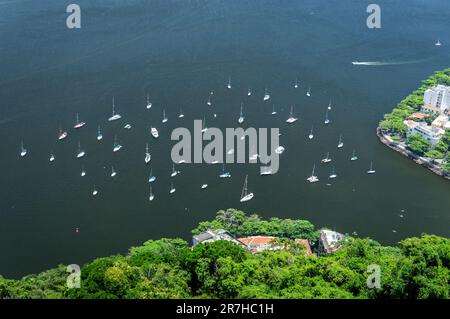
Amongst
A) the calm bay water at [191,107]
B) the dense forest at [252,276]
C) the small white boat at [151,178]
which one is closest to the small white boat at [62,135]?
the calm bay water at [191,107]

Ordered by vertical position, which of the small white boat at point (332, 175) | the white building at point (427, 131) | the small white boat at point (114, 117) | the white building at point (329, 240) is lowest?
the white building at point (329, 240)

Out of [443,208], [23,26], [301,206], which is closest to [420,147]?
[443,208]

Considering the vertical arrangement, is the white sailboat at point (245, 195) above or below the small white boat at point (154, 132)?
below

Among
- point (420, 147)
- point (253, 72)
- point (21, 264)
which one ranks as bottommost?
point (21, 264)

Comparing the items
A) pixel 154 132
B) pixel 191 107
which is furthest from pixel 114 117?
pixel 191 107

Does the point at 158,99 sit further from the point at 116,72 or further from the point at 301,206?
the point at 301,206

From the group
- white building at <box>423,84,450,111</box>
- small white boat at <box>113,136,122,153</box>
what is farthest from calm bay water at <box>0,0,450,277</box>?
white building at <box>423,84,450,111</box>

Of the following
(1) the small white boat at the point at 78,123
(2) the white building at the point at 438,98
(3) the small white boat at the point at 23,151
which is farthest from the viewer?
(2) the white building at the point at 438,98

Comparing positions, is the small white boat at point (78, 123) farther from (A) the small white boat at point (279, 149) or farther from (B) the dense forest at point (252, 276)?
(B) the dense forest at point (252, 276)
